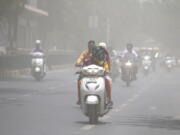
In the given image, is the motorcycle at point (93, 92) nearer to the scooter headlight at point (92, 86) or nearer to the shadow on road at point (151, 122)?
the scooter headlight at point (92, 86)

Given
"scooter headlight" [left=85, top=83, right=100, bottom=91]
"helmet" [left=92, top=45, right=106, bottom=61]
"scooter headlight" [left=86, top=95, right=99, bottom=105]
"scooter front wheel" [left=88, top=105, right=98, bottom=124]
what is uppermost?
"helmet" [left=92, top=45, right=106, bottom=61]

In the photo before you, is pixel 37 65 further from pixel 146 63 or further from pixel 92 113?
pixel 92 113

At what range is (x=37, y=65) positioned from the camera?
3734 centimetres

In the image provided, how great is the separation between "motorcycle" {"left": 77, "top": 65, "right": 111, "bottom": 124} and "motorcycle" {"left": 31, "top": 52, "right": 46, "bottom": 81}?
21575 millimetres

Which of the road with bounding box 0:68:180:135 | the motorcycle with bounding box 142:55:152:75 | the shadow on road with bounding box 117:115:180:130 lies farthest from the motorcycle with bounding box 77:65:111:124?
the motorcycle with bounding box 142:55:152:75

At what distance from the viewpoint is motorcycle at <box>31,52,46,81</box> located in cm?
3728

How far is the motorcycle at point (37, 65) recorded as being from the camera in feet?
122

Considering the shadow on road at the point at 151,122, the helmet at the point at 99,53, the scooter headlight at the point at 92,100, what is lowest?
the shadow on road at the point at 151,122

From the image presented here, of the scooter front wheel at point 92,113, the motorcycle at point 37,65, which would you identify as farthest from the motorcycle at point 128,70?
the scooter front wheel at point 92,113

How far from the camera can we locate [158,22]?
6713 inches

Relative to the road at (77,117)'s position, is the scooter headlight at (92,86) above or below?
above

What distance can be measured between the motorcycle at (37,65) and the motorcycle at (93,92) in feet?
70.8

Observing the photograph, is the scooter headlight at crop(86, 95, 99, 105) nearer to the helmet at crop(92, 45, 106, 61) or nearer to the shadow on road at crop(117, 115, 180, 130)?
the shadow on road at crop(117, 115, 180, 130)

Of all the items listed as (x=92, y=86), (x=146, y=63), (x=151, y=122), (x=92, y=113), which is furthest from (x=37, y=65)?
(x=92, y=113)
